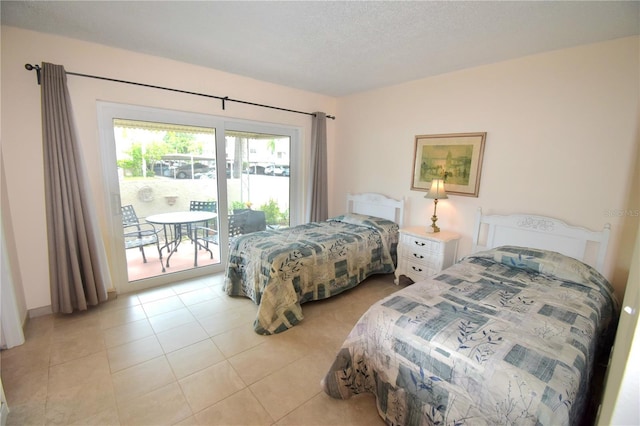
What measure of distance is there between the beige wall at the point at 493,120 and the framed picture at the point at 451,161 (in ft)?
0.31

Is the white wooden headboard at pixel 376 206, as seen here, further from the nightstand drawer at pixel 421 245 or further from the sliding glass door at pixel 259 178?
the sliding glass door at pixel 259 178

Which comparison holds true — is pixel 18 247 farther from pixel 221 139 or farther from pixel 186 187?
pixel 221 139

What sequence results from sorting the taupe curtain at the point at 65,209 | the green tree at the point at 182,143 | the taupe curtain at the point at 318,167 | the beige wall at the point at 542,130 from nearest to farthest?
1. the beige wall at the point at 542,130
2. the taupe curtain at the point at 65,209
3. the green tree at the point at 182,143
4. the taupe curtain at the point at 318,167

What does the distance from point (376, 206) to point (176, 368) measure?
297 cm

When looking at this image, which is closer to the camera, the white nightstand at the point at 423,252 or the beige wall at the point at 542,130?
the beige wall at the point at 542,130

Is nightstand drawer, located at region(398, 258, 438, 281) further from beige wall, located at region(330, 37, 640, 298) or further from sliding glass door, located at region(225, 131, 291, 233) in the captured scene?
sliding glass door, located at region(225, 131, 291, 233)

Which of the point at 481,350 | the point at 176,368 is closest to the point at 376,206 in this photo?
the point at 481,350

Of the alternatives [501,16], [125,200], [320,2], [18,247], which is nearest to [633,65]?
[501,16]

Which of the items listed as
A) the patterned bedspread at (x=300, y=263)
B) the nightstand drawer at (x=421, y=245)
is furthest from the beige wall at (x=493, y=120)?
the patterned bedspread at (x=300, y=263)

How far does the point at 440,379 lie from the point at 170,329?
219 centimetres

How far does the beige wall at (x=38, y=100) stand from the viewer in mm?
2307

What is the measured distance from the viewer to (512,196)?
9.22 feet

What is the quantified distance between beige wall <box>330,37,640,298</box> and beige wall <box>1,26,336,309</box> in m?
2.69

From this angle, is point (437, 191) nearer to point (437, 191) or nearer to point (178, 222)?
point (437, 191)
